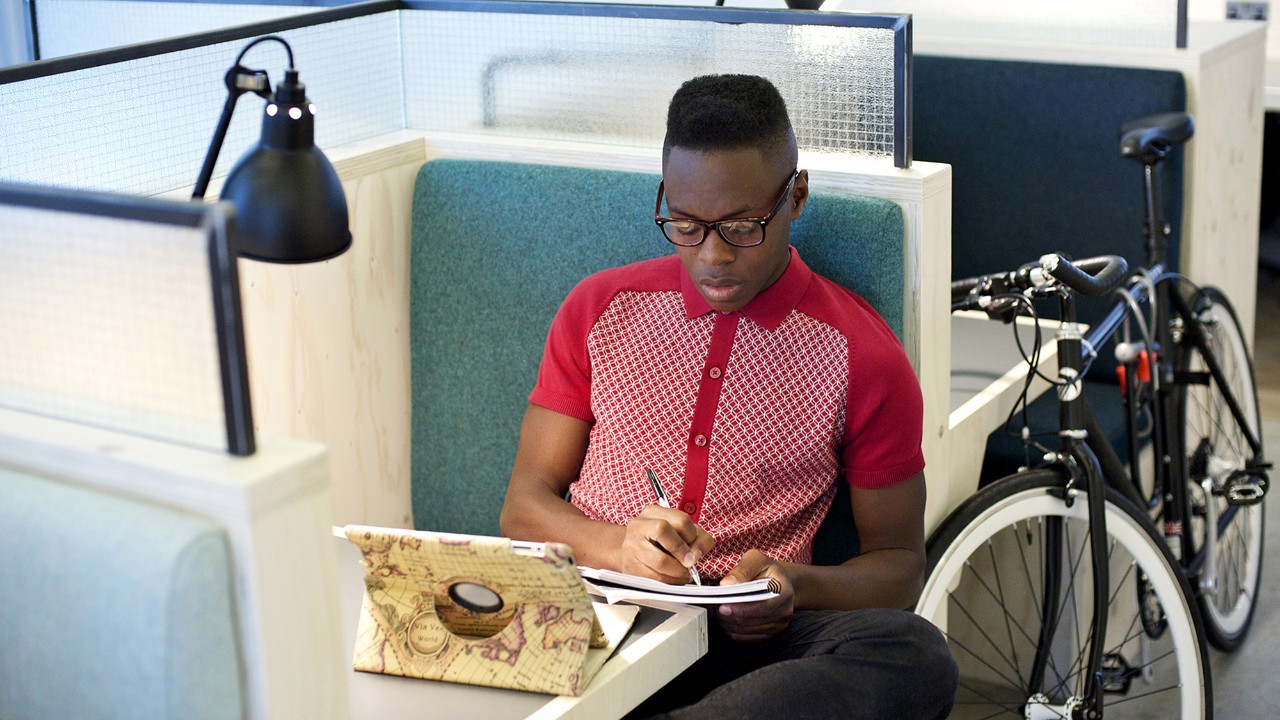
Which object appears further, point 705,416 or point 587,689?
point 705,416

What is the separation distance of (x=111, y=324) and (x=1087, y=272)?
1.48 m

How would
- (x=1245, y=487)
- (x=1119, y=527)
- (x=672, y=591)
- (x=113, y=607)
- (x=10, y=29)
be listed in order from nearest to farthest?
(x=113, y=607) < (x=672, y=591) < (x=1119, y=527) < (x=1245, y=487) < (x=10, y=29)

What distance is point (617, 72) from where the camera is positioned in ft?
7.12

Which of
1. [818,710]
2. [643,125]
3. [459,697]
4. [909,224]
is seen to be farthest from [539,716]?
[643,125]

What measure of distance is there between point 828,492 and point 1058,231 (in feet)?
4.49

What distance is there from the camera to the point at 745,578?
1480 millimetres

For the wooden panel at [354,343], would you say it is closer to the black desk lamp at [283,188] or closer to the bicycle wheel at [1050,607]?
the black desk lamp at [283,188]

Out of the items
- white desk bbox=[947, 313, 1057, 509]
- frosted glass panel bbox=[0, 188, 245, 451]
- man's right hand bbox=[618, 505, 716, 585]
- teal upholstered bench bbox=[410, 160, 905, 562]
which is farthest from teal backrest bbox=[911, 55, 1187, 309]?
frosted glass panel bbox=[0, 188, 245, 451]

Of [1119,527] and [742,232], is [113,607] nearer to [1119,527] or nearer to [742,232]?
[742,232]

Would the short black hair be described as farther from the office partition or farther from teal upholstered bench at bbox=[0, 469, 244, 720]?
teal upholstered bench at bbox=[0, 469, 244, 720]

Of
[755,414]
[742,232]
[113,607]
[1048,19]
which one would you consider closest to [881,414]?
[755,414]

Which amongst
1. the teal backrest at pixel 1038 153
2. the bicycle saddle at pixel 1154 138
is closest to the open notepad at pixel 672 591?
the bicycle saddle at pixel 1154 138

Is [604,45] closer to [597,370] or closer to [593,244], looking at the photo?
[593,244]

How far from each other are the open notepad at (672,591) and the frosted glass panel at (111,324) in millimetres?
456
